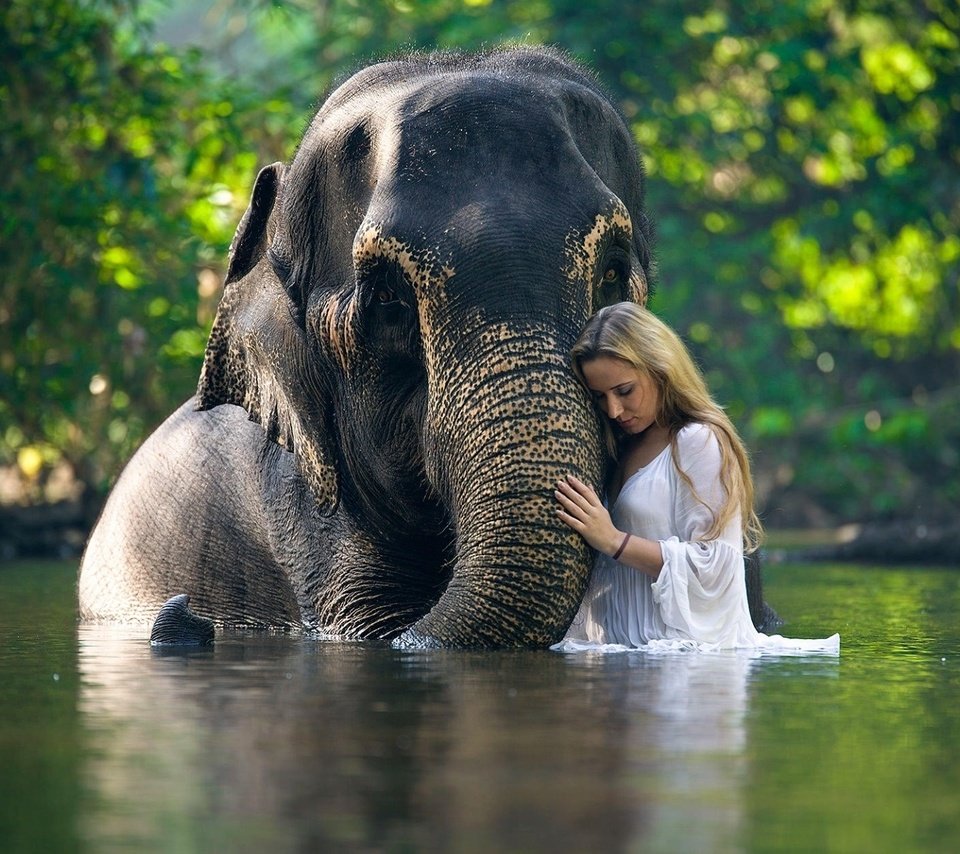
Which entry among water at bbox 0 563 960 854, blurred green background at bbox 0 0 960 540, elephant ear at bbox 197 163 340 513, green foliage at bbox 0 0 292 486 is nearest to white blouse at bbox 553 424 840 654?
water at bbox 0 563 960 854

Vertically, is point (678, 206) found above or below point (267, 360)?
above

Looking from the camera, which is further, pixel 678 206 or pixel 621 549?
pixel 678 206

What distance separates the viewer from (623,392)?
6.29m

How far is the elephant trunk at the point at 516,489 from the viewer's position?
5898mm

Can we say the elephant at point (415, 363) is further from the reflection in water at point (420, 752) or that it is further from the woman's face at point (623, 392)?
the reflection in water at point (420, 752)

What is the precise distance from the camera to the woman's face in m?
6.05

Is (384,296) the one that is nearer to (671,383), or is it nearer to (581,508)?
(671,383)

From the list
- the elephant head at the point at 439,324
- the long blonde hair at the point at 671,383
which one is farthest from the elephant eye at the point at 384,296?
the long blonde hair at the point at 671,383

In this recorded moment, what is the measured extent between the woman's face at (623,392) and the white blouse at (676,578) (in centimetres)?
13

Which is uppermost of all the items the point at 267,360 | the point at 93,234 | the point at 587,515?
the point at 93,234

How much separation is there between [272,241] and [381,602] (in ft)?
4.54

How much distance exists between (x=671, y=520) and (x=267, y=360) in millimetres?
1698

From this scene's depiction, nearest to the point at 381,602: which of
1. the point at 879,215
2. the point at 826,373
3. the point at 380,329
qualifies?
the point at 380,329

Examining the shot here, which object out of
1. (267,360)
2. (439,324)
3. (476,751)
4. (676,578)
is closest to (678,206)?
(267,360)
